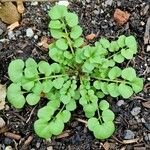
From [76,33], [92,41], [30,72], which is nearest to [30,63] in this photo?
[30,72]

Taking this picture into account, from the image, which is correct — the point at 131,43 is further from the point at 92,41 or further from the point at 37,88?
the point at 37,88

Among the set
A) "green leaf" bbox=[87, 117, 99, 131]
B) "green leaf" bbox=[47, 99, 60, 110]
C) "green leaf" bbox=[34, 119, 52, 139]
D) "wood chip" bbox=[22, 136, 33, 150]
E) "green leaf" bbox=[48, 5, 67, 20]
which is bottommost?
"wood chip" bbox=[22, 136, 33, 150]

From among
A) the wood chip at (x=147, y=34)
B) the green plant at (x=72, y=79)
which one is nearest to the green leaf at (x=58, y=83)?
the green plant at (x=72, y=79)

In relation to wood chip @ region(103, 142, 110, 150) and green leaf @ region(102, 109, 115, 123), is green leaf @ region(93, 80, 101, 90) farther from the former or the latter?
wood chip @ region(103, 142, 110, 150)

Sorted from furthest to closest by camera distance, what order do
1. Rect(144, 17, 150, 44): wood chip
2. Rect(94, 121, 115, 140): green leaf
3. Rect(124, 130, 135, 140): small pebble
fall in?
Rect(144, 17, 150, 44): wood chip
Rect(124, 130, 135, 140): small pebble
Rect(94, 121, 115, 140): green leaf

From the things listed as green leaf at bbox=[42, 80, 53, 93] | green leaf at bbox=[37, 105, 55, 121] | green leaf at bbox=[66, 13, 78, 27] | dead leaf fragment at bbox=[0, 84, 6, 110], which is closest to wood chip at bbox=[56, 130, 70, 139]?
green leaf at bbox=[37, 105, 55, 121]

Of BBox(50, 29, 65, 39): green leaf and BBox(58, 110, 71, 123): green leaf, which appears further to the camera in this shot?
BBox(50, 29, 65, 39): green leaf

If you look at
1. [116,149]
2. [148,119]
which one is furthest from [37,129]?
[148,119]

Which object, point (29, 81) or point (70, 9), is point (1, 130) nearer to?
point (29, 81)
